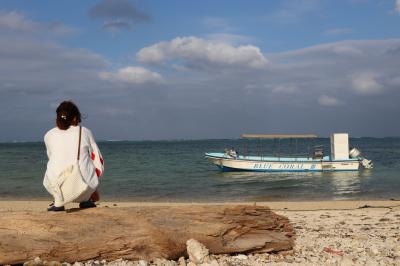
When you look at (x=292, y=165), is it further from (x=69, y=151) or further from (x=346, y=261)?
(x=69, y=151)

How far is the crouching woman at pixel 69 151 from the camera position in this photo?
514cm

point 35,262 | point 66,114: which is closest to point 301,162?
point 66,114

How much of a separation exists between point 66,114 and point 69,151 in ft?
1.57

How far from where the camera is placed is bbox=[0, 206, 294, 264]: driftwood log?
5.00 metres

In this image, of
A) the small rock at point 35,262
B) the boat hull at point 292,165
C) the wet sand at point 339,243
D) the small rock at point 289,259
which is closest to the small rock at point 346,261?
the wet sand at point 339,243

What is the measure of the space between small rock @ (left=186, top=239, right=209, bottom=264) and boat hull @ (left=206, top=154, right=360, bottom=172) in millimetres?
26874

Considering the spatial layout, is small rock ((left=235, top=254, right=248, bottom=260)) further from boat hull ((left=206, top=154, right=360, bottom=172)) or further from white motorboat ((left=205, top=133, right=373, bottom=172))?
boat hull ((left=206, top=154, right=360, bottom=172))

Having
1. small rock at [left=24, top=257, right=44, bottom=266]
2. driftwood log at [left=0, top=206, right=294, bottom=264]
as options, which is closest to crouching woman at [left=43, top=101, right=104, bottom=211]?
driftwood log at [left=0, top=206, right=294, bottom=264]

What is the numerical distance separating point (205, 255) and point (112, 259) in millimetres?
1159

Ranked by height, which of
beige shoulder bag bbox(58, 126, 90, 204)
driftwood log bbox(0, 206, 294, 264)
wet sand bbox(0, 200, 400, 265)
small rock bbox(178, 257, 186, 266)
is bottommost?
wet sand bbox(0, 200, 400, 265)

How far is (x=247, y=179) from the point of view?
28.3 metres

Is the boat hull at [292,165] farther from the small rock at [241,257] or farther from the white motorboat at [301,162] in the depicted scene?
the small rock at [241,257]

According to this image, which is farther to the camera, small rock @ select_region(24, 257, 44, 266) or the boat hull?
the boat hull

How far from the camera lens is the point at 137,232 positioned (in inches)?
210
